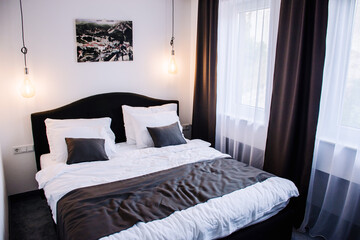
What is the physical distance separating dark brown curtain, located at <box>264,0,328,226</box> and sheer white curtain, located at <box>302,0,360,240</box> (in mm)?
69

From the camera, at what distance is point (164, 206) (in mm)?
1903

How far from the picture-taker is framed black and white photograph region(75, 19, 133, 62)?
3156 mm

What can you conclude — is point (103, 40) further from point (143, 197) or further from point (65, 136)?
point (143, 197)

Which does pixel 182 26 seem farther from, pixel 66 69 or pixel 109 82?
pixel 66 69

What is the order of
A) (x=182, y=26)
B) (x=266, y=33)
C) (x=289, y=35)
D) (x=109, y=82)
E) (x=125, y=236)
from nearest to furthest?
(x=125, y=236), (x=289, y=35), (x=266, y=33), (x=109, y=82), (x=182, y=26)

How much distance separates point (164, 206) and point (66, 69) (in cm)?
210

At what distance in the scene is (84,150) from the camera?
8.71ft

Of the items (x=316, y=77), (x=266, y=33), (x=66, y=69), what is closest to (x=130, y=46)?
(x=66, y=69)

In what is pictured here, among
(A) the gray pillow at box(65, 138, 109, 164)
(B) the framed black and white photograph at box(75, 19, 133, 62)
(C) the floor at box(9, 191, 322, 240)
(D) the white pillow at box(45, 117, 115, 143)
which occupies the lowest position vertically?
(C) the floor at box(9, 191, 322, 240)

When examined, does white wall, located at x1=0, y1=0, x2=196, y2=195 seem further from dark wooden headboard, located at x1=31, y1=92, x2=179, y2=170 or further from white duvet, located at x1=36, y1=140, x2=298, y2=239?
white duvet, located at x1=36, y1=140, x2=298, y2=239

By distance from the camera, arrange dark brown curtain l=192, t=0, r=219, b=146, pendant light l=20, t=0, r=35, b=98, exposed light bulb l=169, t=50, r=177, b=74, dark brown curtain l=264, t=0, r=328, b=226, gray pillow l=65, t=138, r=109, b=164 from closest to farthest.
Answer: dark brown curtain l=264, t=0, r=328, b=226, gray pillow l=65, t=138, r=109, b=164, pendant light l=20, t=0, r=35, b=98, dark brown curtain l=192, t=0, r=219, b=146, exposed light bulb l=169, t=50, r=177, b=74

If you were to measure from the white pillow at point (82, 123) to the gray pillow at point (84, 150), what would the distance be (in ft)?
0.98

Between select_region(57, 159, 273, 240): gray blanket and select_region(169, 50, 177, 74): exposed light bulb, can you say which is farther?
select_region(169, 50, 177, 74): exposed light bulb

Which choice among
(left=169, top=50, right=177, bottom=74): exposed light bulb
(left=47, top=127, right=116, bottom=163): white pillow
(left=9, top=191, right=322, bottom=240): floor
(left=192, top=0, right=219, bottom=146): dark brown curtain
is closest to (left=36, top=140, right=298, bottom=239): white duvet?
(left=47, top=127, right=116, bottom=163): white pillow
